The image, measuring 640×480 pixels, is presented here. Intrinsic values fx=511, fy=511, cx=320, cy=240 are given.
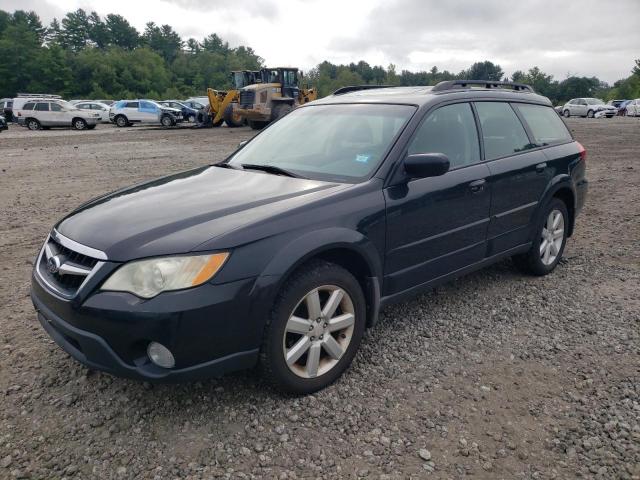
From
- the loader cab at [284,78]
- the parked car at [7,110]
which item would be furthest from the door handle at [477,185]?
the parked car at [7,110]

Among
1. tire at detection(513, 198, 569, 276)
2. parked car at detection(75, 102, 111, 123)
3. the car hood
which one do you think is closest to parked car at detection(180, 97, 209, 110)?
parked car at detection(75, 102, 111, 123)

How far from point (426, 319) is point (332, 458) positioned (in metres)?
1.62

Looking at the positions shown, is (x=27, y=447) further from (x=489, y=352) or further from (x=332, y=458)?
(x=489, y=352)

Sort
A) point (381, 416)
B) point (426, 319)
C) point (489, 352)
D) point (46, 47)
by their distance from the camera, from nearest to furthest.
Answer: point (381, 416), point (489, 352), point (426, 319), point (46, 47)

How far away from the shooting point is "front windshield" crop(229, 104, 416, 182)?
3.22 m

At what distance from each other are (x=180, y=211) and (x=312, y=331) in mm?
948

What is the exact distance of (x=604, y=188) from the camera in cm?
878

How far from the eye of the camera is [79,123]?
26797 mm

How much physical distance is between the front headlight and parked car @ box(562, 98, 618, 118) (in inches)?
1499

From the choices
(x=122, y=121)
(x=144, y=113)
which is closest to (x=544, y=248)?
(x=144, y=113)

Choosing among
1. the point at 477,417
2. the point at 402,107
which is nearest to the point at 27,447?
the point at 477,417

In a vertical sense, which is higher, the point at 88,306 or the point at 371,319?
the point at 88,306

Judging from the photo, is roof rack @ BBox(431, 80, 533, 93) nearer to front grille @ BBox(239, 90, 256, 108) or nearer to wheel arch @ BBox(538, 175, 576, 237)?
wheel arch @ BBox(538, 175, 576, 237)

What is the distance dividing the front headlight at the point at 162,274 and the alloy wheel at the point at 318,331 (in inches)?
20.7
